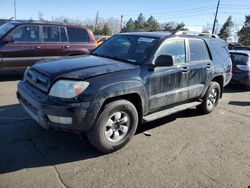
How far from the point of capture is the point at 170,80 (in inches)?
189

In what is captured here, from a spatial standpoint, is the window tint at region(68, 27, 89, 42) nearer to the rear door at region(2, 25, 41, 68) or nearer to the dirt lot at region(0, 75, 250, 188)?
the rear door at region(2, 25, 41, 68)

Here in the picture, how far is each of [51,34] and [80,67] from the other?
5.36 m

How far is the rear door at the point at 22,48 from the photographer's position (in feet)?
26.4

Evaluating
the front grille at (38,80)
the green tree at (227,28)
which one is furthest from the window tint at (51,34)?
the green tree at (227,28)

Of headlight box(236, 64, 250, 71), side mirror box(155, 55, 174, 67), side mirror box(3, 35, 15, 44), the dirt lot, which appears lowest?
the dirt lot

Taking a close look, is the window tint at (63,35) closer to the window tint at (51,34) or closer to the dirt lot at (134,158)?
the window tint at (51,34)

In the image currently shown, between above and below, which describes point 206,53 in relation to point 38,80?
above

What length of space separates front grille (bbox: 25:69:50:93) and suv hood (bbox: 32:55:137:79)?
0.07 meters

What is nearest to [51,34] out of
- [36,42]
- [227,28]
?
[36,42]

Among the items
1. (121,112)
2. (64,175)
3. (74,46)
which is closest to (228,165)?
(121,112)

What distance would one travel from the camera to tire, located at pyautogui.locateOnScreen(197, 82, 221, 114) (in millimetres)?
6082

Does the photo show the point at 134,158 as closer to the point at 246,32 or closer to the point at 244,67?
the point at 244,67

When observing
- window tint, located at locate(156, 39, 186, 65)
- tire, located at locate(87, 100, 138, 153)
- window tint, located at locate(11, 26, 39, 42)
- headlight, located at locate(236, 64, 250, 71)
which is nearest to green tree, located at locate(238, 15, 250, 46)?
headlight, located at locate(236, 64, 250, 71)

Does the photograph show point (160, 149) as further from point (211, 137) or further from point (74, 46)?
point (74, 46)
